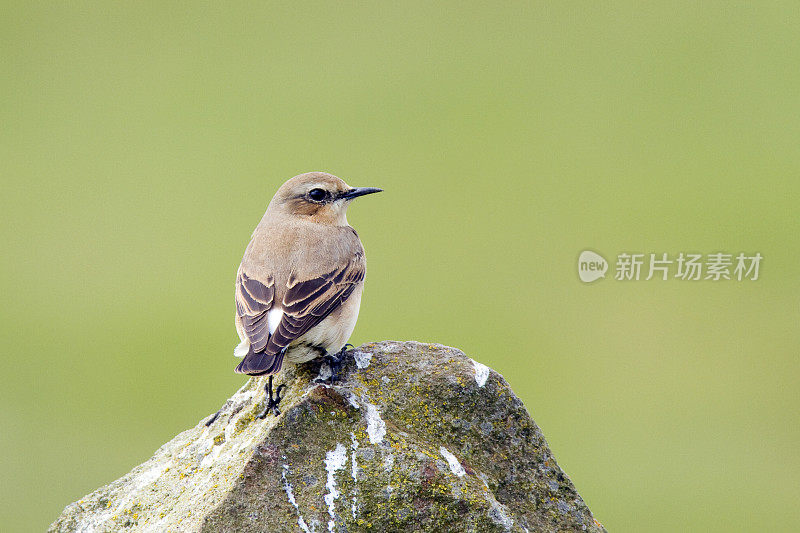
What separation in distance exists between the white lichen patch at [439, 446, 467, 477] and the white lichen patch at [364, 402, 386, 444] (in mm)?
490

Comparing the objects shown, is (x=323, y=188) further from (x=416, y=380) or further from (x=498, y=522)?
(x=498, y=522)

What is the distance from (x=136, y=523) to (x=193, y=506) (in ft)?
2.49

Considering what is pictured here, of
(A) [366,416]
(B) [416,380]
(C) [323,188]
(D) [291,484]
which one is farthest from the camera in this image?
(C) [323,188]

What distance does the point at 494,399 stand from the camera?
7.61 metres

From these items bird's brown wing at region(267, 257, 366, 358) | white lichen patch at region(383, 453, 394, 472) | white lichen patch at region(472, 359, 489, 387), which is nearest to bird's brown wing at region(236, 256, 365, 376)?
bird's brown wing at region(267, 257, 366, 358)

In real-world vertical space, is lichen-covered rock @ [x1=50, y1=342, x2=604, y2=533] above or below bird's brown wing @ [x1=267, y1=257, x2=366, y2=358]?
below

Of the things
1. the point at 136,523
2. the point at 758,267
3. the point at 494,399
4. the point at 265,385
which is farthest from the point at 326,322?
the point at 758,267

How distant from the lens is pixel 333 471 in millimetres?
6840

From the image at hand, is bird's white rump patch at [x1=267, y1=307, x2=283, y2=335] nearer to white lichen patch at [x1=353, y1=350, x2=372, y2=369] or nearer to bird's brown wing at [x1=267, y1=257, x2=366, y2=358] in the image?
bird's brown wing at [x1=267, y1=257, x2=366, y2=358]

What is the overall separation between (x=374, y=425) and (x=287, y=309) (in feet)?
4.11

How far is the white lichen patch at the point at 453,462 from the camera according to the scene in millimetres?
7062

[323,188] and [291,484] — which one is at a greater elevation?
[323,188]

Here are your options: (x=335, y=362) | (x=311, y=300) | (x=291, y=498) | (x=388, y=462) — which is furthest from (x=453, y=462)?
(x=311, y=300)

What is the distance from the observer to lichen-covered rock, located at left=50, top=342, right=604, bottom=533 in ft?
22.0
